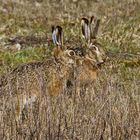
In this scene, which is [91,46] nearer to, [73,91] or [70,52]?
[70,52]

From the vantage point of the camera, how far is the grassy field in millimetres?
7559

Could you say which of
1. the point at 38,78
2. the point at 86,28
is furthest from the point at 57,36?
the point at 38,78

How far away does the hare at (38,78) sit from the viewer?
8453 millimetres

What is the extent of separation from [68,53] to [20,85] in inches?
91.4

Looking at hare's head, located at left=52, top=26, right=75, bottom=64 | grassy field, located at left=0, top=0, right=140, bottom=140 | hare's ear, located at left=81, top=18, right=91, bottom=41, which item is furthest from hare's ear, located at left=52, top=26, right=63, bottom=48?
grassy field, located at left=0, top=0, right=140, bottom=140

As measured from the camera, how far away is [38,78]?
8.23 m

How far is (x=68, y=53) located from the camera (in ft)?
37.4

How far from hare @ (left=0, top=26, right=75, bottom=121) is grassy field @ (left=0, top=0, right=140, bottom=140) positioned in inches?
3.6

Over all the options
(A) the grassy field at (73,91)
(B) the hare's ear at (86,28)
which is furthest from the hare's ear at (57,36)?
(A) the grassy field at (73,91)

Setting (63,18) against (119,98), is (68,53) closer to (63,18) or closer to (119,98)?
(119,98)

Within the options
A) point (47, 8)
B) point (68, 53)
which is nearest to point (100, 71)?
point (68, 53)

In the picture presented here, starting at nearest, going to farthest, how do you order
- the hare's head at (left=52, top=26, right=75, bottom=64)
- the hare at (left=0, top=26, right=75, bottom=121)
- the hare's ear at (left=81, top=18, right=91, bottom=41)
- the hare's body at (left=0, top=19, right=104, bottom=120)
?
1. the hare at (left=0, top=26, right=75, bottom=121)
2. the hare's body at (left=0, top=19, right=104, bottom=120)
3. the hare's head at (left=52, top=26, right=75, bottom=64)
4. the hare's ear at (left=81, top=18, right=91, bottom=41)

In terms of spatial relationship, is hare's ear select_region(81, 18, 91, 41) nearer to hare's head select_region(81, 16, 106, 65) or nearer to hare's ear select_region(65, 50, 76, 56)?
hare's head select_region(81, 16, 106, 65)

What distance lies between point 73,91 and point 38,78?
0.43m
